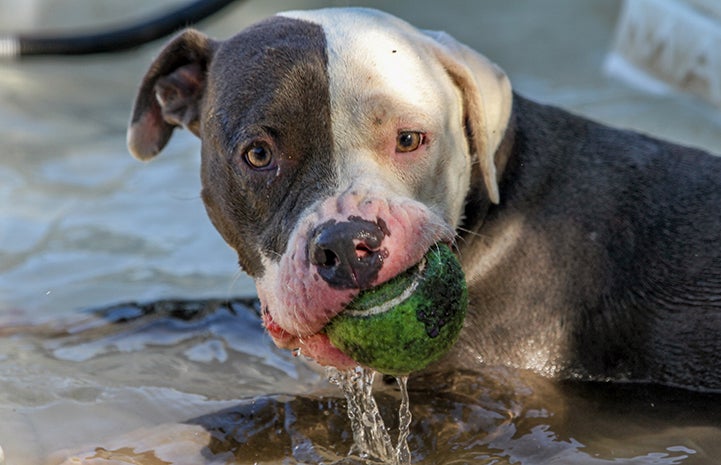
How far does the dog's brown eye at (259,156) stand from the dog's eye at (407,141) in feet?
1.36

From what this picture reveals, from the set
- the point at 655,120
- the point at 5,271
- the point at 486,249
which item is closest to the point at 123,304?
the point at 5,271

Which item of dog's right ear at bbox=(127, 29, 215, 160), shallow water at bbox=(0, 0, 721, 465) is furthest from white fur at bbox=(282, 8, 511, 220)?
shallow water at bbox=(0, 0, 721, 465)

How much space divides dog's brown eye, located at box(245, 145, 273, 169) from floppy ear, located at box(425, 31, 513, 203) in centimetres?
73

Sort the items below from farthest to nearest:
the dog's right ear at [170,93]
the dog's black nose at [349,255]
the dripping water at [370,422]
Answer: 1. the dog's right ear at [170,93]
2. the dripping water at [370,422]
3. the dog's black nose at [349,255]

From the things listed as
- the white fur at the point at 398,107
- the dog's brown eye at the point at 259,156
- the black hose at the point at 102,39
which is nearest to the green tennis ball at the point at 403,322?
the white fur at the point at 398,107

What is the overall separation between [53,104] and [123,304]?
10.4 feet

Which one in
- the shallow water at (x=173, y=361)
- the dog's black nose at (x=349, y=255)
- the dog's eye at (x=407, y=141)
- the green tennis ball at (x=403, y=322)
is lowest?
the shallow water at (x=173, y=361)

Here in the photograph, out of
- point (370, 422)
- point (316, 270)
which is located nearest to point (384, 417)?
point (370, 422)

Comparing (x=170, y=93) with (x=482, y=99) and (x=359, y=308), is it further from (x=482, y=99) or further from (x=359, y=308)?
(x=359, y=308)

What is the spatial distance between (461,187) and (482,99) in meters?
0.31

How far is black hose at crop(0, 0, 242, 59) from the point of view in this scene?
27.3 feet

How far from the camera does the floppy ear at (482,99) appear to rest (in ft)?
13.4

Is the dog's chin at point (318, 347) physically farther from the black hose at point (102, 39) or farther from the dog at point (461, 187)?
the black hose at point (102, 39)

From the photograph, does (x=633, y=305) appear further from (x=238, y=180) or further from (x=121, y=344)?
(x=121, y=344)
